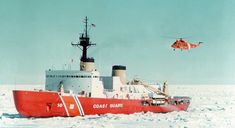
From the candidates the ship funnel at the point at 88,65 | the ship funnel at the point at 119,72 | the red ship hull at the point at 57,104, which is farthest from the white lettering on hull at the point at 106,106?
the ship funnel at the point at 119,72

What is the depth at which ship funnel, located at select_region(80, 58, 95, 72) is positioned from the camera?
94.7 feet

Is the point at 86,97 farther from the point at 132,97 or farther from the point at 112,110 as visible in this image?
the point at 132,97

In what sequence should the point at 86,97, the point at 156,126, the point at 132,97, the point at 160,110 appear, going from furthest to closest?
1. the point at 160,110
2. the point at 132,97
3. the point at 86,97
4. the point at 156,126

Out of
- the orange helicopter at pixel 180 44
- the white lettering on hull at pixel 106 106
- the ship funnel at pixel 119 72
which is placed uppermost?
the orange helicopter at pixel 180 44

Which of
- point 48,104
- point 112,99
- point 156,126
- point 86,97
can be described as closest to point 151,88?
point 112,99

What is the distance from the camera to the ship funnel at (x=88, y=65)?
1137 inches

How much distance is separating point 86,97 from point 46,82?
12.9ft

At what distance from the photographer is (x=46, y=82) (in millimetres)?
28281

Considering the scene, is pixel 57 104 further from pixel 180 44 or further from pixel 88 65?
pixel 180 44

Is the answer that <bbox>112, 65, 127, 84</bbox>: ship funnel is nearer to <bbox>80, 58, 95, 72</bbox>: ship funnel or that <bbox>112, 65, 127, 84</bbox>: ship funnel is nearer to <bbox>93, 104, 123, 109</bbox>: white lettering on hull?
<bbox>80, 58, 95, 72</bbox>: ship funnel

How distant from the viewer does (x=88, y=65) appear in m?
28.9

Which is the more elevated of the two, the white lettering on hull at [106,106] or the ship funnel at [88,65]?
the ship funnel at [88,65]

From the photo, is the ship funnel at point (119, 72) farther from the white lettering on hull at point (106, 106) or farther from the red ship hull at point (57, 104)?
the red ship hull at point (57, 104)

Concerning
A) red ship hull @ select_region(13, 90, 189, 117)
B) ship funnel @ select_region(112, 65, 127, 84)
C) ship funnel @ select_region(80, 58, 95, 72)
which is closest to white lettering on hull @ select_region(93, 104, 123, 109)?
red ship hull @ select_region(13, 90, 189, 117)
